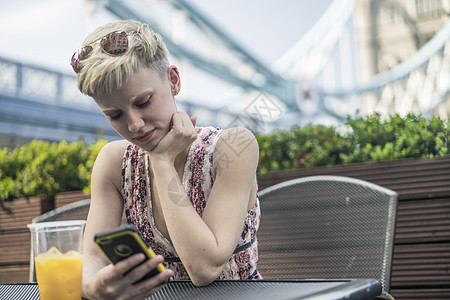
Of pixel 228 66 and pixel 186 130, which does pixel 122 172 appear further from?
pixel 228 66

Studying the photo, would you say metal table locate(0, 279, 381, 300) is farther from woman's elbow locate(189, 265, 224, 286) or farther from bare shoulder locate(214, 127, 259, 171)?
bare shoulder locate(214, 127, 259, 171)

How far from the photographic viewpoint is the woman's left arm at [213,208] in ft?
2.61

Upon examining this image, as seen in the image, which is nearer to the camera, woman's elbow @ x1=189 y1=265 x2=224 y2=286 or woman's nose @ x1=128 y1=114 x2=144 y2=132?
woman's elbow @ x1=189 y1=265 x2=224 y2=286

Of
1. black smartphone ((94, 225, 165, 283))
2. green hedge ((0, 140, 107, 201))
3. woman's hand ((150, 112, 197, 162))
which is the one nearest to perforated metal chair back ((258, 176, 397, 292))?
woman's hand ((150, 112, 197, 162))

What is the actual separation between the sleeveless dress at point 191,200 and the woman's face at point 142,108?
126 millimetres

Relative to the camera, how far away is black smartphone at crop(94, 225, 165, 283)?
20.1 inches

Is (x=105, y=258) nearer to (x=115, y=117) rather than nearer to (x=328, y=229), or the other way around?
(x=115, y=117)

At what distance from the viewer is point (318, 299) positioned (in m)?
0.52

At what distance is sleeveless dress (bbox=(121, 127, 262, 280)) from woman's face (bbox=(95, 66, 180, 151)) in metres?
0.13

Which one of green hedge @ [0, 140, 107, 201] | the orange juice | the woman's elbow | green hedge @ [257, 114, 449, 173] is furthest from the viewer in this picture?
green hedge @ [0, 140, 107, 201]

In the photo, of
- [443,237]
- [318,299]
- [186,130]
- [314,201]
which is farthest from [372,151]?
[318,299]

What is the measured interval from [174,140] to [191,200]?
0.16 metres

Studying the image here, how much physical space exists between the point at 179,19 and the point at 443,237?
48.1 ft

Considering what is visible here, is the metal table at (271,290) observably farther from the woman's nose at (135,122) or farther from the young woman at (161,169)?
the woman's nose at (135,122)
